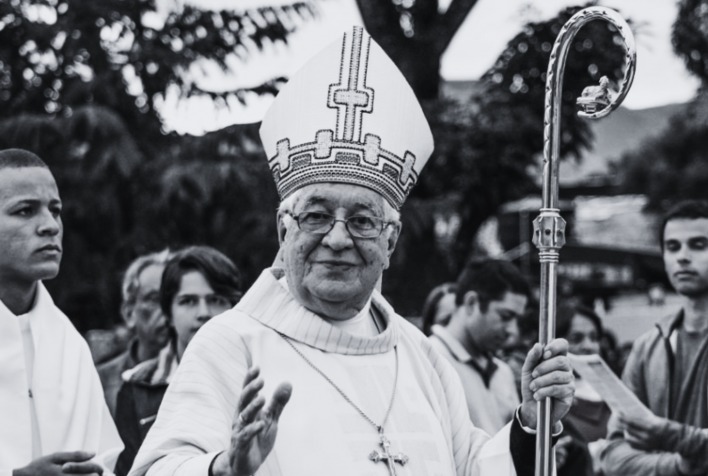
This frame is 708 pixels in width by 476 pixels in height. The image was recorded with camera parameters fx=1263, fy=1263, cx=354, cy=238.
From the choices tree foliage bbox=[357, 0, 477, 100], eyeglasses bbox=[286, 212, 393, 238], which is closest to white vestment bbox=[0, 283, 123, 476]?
eyeglasses bbox=[286, 212, 393, 238]

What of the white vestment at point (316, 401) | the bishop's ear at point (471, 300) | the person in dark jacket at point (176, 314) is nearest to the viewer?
the white vestment at point (316, 401)

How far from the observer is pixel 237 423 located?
9.69 feet

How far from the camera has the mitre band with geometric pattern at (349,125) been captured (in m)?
3.80

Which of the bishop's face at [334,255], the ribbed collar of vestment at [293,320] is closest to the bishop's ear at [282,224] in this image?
the bishop's face at [334,255]

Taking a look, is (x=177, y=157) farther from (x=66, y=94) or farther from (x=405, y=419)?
(x=405, y=419)

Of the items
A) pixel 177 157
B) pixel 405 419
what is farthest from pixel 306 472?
pixel 177 157

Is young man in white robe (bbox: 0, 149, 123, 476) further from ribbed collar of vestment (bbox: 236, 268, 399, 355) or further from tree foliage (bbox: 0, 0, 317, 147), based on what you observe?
tree foliage (bbox: 0, 0, 317, 147)

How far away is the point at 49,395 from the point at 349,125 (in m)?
1.53

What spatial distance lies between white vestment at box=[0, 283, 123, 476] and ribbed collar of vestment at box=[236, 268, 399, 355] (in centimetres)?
103

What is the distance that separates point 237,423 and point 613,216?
94.1ft

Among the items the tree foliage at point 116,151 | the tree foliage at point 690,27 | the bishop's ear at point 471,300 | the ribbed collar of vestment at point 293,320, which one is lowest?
the ribbed collar of vestment at point 293,320

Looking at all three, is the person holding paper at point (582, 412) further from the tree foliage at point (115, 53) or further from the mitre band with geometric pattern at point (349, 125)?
the tree foliage at point (115, 53)

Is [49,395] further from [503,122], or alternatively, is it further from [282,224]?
[503,122]

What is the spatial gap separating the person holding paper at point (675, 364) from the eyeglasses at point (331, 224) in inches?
91.0
